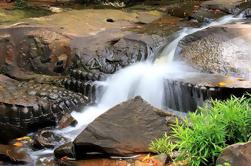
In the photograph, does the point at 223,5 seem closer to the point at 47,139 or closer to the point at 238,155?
the point at 47,139

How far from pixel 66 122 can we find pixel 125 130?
6.02ft

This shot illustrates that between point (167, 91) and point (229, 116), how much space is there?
3.37 m

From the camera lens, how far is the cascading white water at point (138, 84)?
7.62 metres

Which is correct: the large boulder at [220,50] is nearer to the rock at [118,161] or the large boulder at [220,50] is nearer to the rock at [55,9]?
the rock at [118,161]

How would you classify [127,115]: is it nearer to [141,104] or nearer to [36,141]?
[141,104]

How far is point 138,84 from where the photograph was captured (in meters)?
7.95

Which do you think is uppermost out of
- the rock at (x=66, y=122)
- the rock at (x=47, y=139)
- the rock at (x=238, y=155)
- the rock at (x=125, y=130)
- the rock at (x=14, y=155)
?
the rock at (x=238, y=155)

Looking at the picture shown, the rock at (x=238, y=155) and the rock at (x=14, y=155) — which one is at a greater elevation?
the rock at (x=238, y=155)

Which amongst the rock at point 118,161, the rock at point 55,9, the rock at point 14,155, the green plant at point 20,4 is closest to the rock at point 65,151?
the rock at point 118,161

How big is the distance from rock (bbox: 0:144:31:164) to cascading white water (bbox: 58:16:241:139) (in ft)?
3.92

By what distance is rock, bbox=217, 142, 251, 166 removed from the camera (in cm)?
375

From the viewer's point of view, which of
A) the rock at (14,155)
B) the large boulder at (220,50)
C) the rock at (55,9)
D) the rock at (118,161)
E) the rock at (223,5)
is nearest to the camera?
the rock at (118,161)

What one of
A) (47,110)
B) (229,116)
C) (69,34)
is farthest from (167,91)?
(229,116)

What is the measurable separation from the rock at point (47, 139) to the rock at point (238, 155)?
3.38 metres
